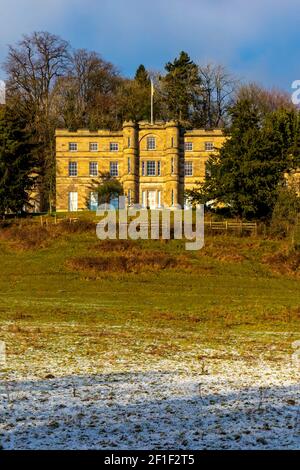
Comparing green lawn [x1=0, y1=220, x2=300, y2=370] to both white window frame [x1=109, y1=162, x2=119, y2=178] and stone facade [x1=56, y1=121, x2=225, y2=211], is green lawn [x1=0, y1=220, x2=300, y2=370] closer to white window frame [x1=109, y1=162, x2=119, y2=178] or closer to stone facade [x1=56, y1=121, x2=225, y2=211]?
stone facade [x1=56, y1=121, x2=225, y2=211]

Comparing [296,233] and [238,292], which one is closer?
[238,292]

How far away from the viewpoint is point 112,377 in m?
9.89

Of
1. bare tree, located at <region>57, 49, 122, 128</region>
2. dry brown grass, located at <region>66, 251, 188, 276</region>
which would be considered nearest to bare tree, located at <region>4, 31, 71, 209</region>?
bare tree, located at <region>57, 49, 122, 128</region>

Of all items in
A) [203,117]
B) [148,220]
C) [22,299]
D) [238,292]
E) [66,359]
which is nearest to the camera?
[66,359]

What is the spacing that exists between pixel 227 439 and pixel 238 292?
2143 centimetres

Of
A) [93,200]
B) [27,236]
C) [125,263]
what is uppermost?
[93,200]

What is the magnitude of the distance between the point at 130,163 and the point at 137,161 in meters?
1.48

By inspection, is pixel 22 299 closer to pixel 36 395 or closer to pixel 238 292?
pixel 238 292

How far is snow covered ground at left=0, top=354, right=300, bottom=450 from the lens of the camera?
682 cm

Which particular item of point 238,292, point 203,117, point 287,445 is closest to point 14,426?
point 287,445

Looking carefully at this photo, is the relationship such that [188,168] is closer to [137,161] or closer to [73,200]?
[137,161]

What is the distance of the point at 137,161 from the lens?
62.5m

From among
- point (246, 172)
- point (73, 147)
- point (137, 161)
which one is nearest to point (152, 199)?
point (137, 161)

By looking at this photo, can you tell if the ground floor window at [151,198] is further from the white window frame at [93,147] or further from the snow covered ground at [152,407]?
the snow covered ground at [152,407]
